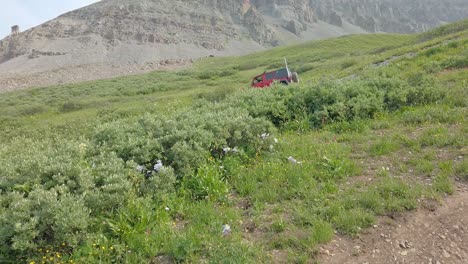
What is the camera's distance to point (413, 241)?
15.2 ft

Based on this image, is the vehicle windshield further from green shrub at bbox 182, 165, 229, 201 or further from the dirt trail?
the dirt trail

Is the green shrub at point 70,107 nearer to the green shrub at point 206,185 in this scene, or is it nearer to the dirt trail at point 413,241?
the green shrub at point 206,185

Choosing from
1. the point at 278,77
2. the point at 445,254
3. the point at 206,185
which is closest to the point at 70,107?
the point at 278,77

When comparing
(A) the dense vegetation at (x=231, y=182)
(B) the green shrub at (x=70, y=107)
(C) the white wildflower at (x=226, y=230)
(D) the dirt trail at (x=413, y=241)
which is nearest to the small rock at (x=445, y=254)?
(D) the dirt trail at (x=413, y=241)

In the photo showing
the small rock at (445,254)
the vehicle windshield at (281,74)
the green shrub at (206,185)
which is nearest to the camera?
the small rock at (445,254)

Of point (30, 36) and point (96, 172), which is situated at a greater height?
point (30, 36)

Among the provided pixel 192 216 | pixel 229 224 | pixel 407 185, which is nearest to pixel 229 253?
pixel 229 224

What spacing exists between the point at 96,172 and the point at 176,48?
573 feet

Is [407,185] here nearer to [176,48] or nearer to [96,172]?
[96,172]

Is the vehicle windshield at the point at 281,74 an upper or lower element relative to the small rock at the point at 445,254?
upper

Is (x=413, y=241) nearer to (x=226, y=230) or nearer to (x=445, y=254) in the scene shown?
(x=445, y=254)

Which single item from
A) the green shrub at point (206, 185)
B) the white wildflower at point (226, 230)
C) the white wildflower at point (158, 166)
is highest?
the white wildflower at point (158, 166)

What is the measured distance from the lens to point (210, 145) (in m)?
7.32

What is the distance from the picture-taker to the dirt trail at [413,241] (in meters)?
4.39
